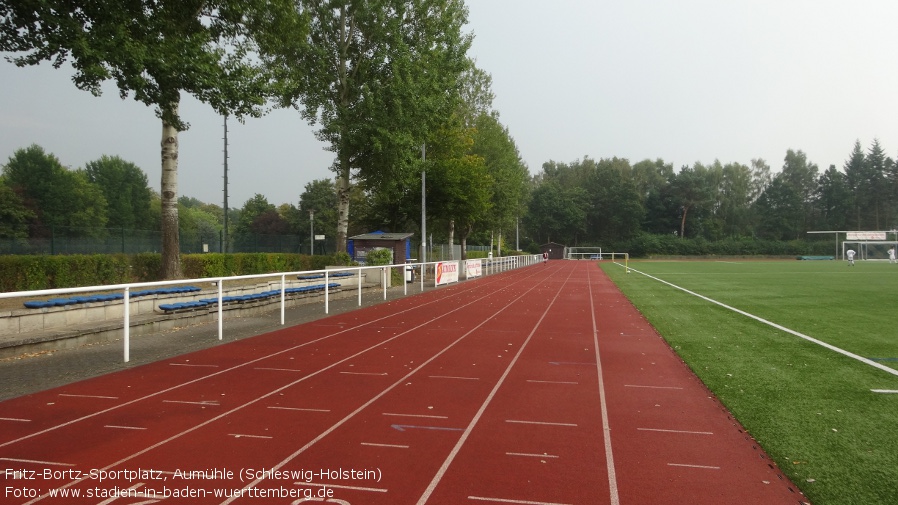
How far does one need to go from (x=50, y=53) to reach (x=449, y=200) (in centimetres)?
2677

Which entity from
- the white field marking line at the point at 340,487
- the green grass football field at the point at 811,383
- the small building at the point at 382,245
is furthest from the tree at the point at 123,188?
the white field marking line at the point at 340,487

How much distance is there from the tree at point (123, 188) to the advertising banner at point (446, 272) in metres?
58.1

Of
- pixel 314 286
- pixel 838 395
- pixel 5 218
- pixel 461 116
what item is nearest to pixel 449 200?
pixel 461 116

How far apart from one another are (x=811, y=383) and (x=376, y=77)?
73.5 feet

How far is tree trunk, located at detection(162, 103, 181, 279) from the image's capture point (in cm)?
1505

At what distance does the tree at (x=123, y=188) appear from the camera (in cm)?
7094

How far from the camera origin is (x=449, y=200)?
3716cm

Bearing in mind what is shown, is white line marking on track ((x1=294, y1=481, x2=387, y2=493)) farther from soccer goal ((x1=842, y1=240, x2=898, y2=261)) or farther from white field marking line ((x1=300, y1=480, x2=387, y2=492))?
soccer goal ((x1=842, y1=240, x2=898, y2=261))

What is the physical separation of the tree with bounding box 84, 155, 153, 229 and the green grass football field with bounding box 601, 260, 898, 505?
71.7 metres

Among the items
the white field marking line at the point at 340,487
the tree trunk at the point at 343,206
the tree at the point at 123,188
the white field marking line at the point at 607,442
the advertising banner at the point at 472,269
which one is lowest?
the white field marking line at the point at 607,442

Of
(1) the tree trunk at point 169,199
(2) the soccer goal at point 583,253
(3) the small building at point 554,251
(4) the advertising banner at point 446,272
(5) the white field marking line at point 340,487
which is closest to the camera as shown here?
(5) the white field marking line at point 340,487

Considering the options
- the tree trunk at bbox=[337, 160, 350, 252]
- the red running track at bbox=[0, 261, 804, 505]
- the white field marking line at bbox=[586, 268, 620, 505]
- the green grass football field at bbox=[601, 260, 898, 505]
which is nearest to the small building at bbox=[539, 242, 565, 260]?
the tree trunk at bbox=[337, 160, 350, 252]

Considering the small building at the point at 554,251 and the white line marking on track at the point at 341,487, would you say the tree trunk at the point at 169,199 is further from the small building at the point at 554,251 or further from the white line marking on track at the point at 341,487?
the small building at the point at 554,251

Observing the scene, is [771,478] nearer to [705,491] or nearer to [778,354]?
[705,491]
